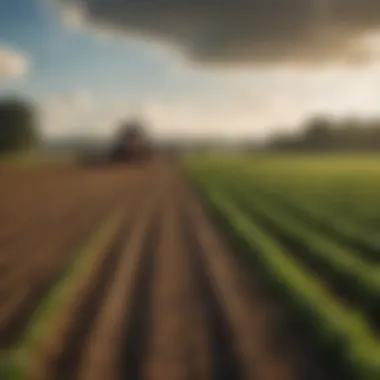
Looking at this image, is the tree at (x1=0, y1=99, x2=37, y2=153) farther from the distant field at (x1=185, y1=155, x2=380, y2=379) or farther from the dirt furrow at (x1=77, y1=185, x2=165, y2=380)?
the distant field at (x1=185, y1=155, x2=380, y2=379)

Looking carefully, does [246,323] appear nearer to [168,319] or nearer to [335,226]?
[168,319]

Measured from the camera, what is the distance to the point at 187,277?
7012 millimetres

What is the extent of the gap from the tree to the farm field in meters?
0.34

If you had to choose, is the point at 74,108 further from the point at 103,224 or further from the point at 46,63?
the point at 103,224

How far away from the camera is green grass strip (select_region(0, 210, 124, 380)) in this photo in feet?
14.4

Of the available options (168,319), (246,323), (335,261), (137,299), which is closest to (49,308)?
(137,299)

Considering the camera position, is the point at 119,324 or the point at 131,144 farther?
the point at 131,144

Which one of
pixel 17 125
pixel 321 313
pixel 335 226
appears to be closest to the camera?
pixel 321 313

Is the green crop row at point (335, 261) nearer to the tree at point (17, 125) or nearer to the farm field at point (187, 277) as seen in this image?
the farm field at point (187, 277)

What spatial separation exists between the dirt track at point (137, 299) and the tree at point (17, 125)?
412mm

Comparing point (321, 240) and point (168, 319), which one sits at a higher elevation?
point (168, 319)

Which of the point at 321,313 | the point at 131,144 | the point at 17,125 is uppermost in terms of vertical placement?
the point at 17,125

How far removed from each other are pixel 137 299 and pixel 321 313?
191 centimetres

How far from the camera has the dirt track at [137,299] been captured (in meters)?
4.64
